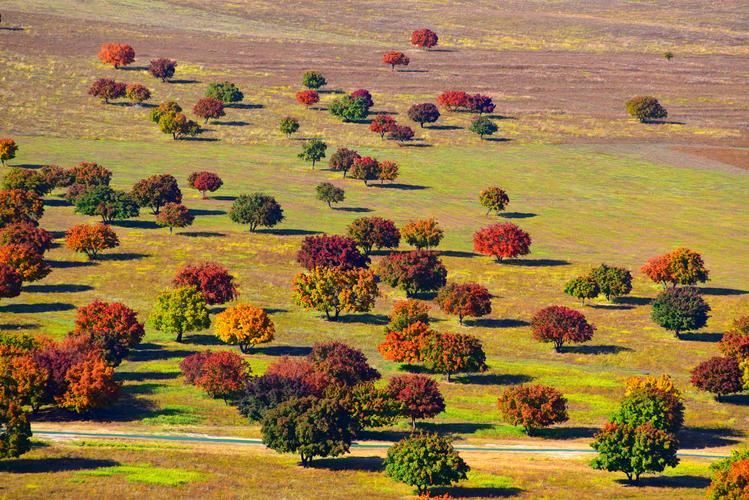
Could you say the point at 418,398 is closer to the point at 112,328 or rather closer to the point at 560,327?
the point at 560,327

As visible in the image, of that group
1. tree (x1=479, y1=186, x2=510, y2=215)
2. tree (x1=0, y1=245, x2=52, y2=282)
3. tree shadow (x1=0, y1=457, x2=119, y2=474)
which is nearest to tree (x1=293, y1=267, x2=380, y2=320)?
tree (x1=0, y1=245, x2=52, y2=282)

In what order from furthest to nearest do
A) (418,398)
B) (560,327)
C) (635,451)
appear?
1. (560,327)
2. (418,398)
3. (635,451)

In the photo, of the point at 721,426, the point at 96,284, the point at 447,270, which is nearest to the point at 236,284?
the point at 96,284

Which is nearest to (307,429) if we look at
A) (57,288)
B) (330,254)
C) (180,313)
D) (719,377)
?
(180,313)

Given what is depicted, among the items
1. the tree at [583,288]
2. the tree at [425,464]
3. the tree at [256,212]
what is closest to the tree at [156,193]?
the tree at [256,212]

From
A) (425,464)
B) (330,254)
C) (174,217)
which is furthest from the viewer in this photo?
(174,217)

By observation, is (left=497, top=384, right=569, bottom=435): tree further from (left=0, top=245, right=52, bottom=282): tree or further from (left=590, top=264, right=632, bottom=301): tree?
(left=0, top=245, right=52, bottom=282): tree

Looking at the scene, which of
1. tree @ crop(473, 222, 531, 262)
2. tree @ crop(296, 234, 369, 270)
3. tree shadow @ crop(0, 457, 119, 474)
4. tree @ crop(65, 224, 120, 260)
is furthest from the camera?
tree @ crop(473, 222, 531, 262)
